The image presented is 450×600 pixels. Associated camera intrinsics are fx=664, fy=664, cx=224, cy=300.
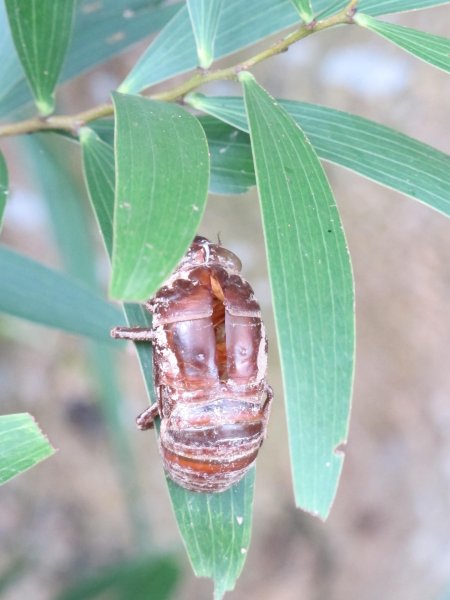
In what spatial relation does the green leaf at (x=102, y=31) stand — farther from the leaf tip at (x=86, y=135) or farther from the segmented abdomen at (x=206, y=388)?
the segmented abdomen at (x=206, y=388)

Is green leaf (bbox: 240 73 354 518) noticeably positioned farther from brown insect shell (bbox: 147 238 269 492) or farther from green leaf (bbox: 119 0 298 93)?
green leaf (bbox: 119 0 298 93)

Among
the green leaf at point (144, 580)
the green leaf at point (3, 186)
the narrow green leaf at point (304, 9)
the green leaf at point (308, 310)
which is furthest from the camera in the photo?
the green leaf at point (144, 580)

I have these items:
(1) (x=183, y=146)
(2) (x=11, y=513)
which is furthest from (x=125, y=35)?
(2) (x=11, y=513)

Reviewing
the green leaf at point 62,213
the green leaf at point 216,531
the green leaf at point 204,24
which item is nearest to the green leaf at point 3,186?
the green leaf at point 204,24

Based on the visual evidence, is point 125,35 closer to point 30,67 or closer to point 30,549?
point 30,67

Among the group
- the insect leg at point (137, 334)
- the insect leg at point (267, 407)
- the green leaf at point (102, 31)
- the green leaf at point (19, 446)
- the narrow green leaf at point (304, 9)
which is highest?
the green leaf at point (102, 31)

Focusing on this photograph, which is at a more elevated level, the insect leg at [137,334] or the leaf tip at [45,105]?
the leaf tip at [45,105]
